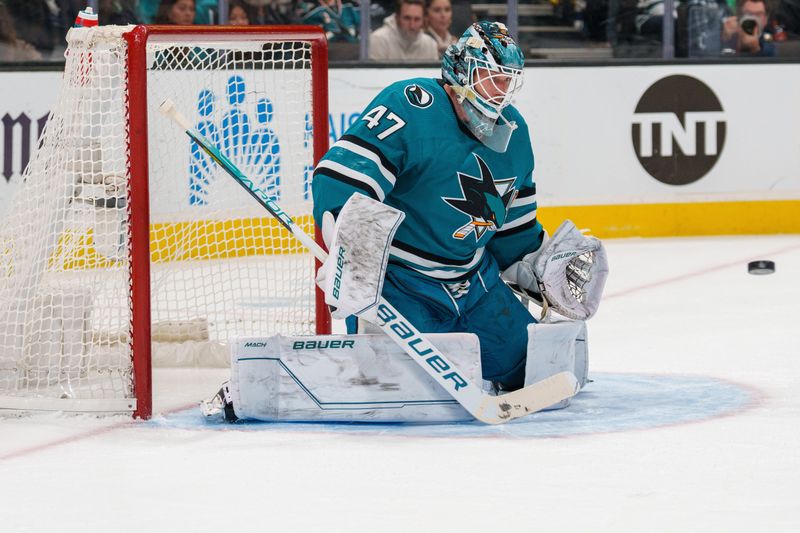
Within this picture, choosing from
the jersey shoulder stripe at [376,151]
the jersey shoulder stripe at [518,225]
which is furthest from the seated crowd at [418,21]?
the jersey shoulder stripe at [376,151]

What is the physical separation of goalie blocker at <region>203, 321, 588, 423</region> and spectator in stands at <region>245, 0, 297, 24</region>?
357cm

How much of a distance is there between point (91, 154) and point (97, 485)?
1.05 metres

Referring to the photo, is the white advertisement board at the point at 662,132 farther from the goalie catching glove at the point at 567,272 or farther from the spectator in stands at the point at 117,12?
the goalie catching glove at the point at 567,272

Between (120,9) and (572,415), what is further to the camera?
(120,9)

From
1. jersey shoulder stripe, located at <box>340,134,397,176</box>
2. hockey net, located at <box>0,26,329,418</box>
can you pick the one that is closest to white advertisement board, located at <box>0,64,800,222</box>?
hockey net, located at <box>0,26,329,418</box>

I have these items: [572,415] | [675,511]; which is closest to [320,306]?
[572,415]

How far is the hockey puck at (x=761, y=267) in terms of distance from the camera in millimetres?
5422

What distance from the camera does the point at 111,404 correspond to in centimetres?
300

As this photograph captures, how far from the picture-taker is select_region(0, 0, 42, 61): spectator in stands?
19.1ft

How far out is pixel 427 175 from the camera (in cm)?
298

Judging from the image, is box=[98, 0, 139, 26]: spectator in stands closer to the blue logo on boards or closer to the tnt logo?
the blue logo on boards

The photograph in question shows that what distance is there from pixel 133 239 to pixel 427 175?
2.02 feet

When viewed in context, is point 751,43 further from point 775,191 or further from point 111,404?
point 111,404

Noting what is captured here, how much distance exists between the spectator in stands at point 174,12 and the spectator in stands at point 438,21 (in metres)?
1.06
